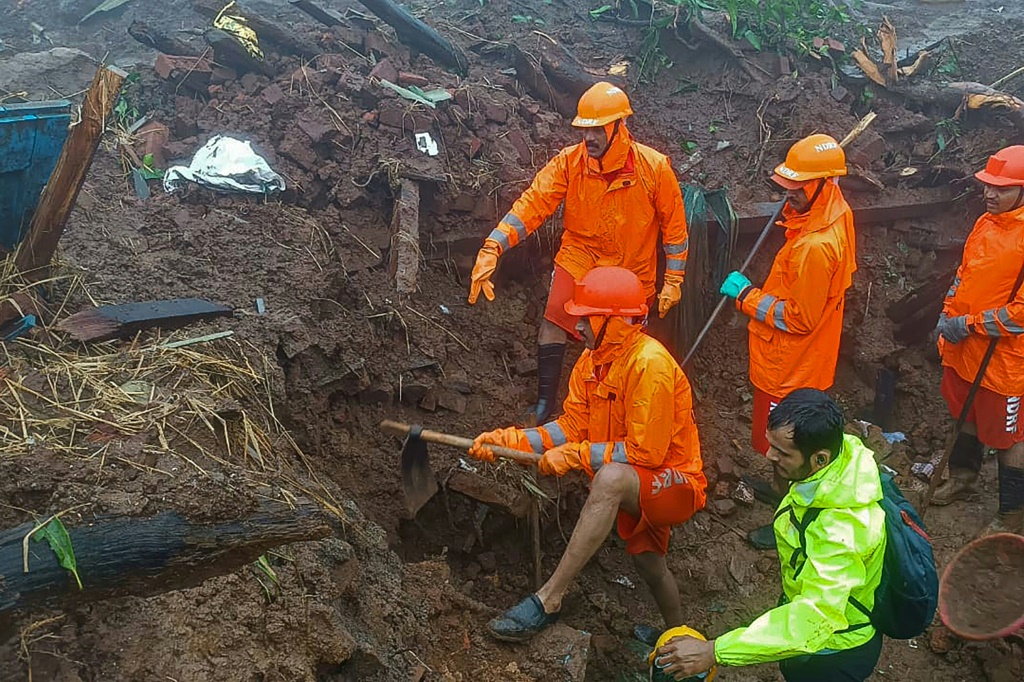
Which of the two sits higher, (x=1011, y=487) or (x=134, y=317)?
(x=134, y=317)

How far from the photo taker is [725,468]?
18.1ft

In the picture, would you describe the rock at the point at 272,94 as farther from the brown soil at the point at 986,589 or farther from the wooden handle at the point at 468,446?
the brown soil at the point at 986,589

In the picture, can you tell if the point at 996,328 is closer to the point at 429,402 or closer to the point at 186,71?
the point at 429,402

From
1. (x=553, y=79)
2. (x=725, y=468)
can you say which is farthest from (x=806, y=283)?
(x=553, y=79)

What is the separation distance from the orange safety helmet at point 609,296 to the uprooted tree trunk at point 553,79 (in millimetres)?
3882

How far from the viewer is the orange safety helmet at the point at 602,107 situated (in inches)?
181

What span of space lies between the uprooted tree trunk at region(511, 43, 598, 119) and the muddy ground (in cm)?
17

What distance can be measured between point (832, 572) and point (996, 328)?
2.77m

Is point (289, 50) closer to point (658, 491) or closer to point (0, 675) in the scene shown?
point (658, 491)

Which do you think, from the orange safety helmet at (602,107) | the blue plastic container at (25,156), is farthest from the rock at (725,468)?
the blue plastic container at (25,156)

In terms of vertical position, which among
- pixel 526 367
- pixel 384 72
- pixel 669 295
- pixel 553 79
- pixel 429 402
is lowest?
pixel 526 367

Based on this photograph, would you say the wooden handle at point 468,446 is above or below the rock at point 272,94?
below

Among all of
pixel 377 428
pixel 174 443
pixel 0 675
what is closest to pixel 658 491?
pixel 377 428

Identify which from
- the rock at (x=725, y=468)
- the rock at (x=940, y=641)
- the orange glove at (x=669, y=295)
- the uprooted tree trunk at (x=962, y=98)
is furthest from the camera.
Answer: the uprooted tree trunk at (x=962, y=98)
